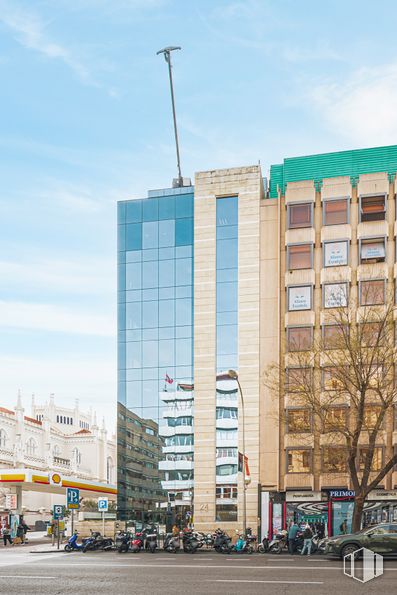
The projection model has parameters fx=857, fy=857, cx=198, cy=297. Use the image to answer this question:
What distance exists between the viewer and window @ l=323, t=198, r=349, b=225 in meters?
53.2

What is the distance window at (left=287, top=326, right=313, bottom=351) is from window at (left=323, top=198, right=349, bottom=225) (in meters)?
6.78

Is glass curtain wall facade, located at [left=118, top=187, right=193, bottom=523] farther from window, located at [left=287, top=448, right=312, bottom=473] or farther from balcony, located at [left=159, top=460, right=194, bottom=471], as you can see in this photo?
window, located at [left=287, top=448, right=312, bottom=473]

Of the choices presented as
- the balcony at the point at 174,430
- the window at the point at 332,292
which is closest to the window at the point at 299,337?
the window at the point at 332,292

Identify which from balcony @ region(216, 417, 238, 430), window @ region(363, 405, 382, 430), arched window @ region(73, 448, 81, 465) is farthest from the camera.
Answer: arched window @ region(73, 448, 81, 465)

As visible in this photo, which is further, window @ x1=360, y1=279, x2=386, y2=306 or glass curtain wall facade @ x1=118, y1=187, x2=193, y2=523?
glass curtain wall facade @ x1=118, y1=187, x2=193, y2=523

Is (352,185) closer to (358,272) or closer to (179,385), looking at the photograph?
(358,272)

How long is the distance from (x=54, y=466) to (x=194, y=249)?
77639mm

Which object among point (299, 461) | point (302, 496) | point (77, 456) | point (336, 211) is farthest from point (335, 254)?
point (77, 456)

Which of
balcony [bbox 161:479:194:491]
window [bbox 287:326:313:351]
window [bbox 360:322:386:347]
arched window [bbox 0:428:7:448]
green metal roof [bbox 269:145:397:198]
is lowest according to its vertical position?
balcony [bbox 161:479:194:491]

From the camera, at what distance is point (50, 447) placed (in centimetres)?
12950

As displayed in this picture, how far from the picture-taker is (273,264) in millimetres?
54188

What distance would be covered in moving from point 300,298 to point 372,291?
4.46m

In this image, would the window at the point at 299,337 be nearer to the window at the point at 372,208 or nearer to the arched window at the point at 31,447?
the window at the point at 372,208

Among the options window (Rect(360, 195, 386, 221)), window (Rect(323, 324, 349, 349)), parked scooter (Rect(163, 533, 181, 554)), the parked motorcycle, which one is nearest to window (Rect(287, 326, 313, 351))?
window (Rect(323, 324, 349, 349))
